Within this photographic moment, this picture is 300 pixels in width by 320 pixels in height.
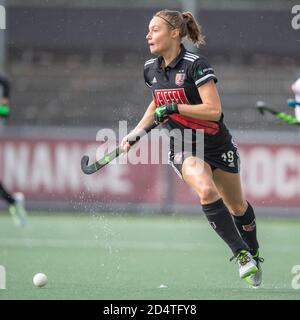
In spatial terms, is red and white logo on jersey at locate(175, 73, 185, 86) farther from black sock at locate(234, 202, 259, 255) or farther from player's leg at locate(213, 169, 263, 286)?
black sock at locate(234, 202, 259, 255)

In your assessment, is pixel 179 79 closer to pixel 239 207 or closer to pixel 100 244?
pixel 239 207

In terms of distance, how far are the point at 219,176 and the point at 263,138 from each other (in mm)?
6361

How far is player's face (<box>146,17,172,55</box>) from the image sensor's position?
567cm

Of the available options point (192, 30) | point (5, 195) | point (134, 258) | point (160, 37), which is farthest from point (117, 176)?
point (160, 37)

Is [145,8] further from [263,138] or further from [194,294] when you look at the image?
[194,294]

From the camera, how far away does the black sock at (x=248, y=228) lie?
19.6 feet

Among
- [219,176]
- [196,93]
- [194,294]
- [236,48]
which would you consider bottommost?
[194,294]

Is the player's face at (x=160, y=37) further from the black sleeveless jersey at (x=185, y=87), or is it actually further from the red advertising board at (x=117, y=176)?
the red advertising board at (x=117, y=176)

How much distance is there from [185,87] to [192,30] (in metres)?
0.40

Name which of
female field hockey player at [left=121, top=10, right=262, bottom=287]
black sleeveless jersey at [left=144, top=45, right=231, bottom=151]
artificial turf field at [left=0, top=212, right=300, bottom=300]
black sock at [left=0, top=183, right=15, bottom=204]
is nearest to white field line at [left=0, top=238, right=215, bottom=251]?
artificial turf field at [left=0, top=212, right=300, bottom=300]

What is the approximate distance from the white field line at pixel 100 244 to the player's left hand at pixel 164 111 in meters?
2.98

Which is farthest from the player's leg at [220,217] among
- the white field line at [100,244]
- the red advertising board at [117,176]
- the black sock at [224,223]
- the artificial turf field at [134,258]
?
the red advertising board at [117,176]

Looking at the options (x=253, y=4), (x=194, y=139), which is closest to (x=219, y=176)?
(x=194, y=139)

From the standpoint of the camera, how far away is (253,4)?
14.5 m
